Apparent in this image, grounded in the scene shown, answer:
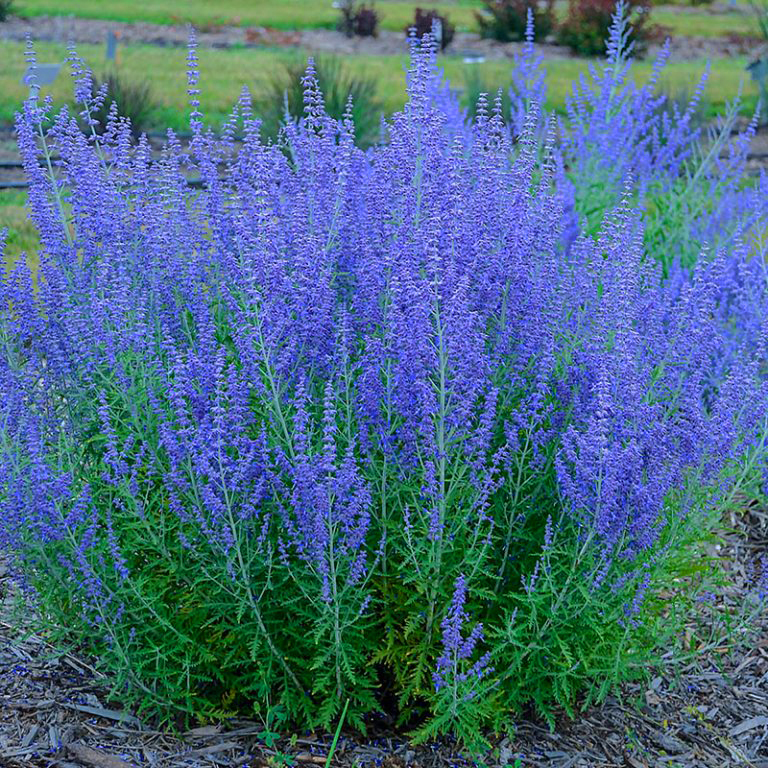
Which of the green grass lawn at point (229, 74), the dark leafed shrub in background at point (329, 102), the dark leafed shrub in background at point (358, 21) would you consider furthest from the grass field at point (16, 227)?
the dark leafed shrub in background at point (358, 21)

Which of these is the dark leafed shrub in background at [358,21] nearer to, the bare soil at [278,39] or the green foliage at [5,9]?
the bare soil at [278,39]

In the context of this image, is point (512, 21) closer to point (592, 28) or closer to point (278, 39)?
point (592, 28)

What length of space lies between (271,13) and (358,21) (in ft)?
10.9

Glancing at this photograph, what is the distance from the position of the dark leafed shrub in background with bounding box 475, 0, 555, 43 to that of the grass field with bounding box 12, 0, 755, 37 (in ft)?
2.86

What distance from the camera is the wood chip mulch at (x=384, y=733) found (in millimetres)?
3461

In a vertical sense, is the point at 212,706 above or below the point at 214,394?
below

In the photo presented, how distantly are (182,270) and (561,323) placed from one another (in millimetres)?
1375

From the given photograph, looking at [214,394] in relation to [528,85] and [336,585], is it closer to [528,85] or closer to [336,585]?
[336,585]

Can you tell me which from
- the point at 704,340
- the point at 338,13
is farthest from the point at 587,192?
the point at 338,13

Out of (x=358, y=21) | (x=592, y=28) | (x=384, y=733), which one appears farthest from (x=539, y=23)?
(x=384, y=733)

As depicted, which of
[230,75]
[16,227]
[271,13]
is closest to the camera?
[16,227]

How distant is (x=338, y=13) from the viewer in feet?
85.5

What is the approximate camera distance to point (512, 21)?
2320 cm

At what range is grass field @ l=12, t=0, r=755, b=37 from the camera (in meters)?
23.4
